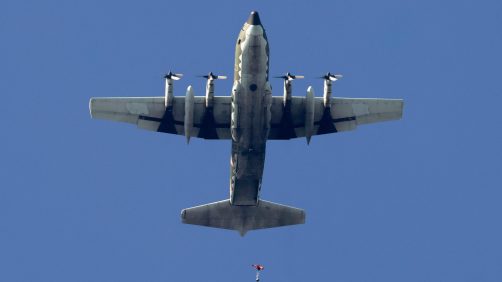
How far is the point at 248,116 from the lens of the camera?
66625 mm

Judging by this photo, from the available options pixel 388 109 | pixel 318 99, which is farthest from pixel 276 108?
pixel 388 109

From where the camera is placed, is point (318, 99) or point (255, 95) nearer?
point (255, 95)

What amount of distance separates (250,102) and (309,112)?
464cm

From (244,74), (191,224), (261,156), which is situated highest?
(244,74)

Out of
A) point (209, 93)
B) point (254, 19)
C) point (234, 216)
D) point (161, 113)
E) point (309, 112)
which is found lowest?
point (234, 216)

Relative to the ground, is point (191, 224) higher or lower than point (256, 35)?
Answer: lower

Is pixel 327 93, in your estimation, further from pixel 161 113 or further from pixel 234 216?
pixel 161 113

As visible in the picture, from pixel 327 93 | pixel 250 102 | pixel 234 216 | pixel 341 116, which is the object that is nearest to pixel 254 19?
pixel 250 102

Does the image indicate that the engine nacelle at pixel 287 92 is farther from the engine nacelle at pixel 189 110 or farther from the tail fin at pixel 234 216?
the tail fin at pixel 234 216

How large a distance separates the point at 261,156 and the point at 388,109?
929 centimetres

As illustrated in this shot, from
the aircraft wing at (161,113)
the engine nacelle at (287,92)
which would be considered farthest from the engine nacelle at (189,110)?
the engine nacelle at (287,92)

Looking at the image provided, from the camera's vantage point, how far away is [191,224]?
73000mm

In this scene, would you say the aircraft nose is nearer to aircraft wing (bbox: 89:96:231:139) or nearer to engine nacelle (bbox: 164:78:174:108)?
aircraft wing (bbox: 89:96:231:139)

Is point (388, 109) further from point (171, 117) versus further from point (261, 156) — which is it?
point (171, 117)
